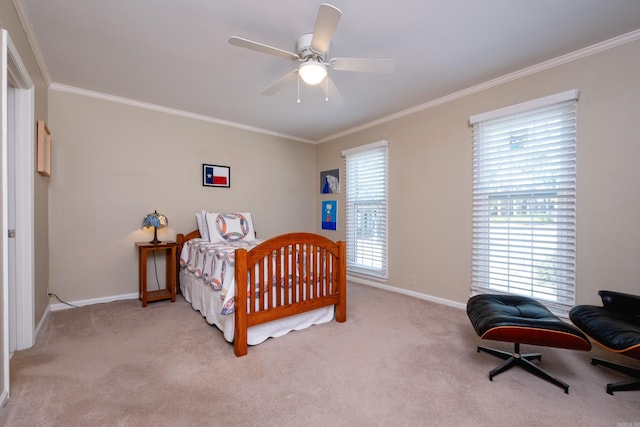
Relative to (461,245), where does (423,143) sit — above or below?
above

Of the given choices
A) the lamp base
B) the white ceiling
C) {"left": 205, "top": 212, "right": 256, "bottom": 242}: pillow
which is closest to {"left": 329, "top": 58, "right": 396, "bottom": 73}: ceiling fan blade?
the white ceiling

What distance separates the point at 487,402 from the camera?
1539 mm

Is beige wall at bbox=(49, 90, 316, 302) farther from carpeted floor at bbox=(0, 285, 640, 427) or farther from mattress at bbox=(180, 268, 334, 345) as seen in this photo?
mattress at bbox=(180, 268, 334, 345)

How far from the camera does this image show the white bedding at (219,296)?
7.23 ft

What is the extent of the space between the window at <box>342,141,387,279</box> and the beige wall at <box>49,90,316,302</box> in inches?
62.5

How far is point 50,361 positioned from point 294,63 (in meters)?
2.93

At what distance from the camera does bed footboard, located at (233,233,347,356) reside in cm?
207

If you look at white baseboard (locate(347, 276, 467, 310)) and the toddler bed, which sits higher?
the toddler bed

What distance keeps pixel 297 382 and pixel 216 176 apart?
10.1ft

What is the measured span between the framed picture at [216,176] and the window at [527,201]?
3.20 metres

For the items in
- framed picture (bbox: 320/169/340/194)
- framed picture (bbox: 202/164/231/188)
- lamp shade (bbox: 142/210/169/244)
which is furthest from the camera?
framed picture (bbox: 320/169/340/194)

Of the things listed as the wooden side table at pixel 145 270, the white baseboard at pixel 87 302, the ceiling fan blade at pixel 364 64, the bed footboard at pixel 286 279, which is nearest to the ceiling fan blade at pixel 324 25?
the ceiling fan blade at pixel 364 64

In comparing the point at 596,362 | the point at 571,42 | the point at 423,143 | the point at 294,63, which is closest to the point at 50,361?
the point at 294,63

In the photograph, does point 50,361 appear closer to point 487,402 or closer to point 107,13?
point 107,13
